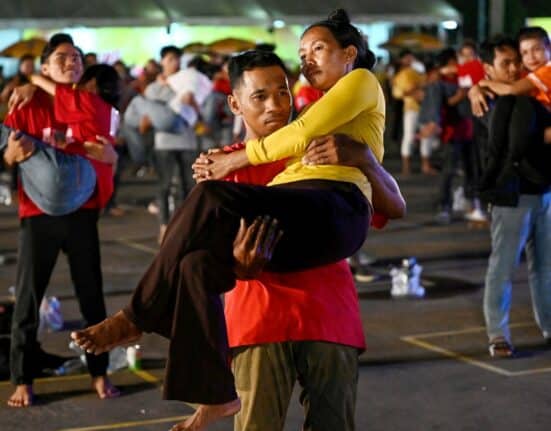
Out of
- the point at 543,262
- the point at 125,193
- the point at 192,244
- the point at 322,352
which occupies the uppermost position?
the point at 192,244

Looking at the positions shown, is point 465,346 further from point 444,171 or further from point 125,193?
point 125,193

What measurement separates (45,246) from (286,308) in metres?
3.33

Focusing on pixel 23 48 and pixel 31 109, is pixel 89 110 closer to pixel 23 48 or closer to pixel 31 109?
pixel 31 109

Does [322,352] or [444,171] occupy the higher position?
[322,352]

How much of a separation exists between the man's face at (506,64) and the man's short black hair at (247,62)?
14.1ft

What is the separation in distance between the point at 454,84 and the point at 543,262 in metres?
8.59

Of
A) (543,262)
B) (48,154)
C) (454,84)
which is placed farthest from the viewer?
(454,84)

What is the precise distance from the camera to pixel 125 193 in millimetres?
20703

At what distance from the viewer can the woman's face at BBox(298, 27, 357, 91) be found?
4609 mm

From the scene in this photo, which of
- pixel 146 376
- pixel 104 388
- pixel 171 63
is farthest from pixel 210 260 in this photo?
pixel 171 63

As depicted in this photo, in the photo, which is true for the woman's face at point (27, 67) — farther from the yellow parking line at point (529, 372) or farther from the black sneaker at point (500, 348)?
the yellow parking line at point (529, 372)

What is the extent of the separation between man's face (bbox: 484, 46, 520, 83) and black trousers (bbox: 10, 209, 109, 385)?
2897 mm

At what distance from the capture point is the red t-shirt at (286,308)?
14.8 feet

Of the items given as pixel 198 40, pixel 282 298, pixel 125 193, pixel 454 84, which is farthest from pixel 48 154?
pixel 198 40
